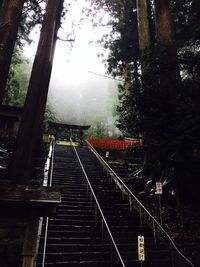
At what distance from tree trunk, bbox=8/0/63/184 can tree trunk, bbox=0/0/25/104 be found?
1064mm

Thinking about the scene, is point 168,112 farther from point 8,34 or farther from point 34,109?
point 8,34

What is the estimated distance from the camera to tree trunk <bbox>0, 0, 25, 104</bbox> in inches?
381

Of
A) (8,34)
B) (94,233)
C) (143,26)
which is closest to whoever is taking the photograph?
(94,233)

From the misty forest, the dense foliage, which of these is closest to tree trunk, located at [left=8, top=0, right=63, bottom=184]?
the misty forest

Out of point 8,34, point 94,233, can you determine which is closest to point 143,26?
point 8,34

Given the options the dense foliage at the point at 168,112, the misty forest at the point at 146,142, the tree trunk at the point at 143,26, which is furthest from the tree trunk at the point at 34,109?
the tree trunk at the point at 143,26

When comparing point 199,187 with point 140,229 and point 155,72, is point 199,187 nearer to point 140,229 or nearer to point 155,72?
point 140,229

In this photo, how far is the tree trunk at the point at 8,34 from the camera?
969cm

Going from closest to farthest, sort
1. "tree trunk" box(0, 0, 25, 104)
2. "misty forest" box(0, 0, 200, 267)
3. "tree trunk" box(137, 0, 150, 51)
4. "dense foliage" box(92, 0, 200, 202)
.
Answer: "misty forest" box(0, 0, 200, 267) < "dense foliage" box(92, 0, 200, 202) < "tree trunk" box(0, 0, 25, 104) < "tree trunk" box(137, 0, 150, 51)

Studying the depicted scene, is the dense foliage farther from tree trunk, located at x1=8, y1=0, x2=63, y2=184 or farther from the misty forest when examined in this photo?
tree trunk, located at x1=8, y1=0, x2=63, y2=184

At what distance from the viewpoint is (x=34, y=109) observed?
9.09m

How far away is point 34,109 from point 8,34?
143 inches

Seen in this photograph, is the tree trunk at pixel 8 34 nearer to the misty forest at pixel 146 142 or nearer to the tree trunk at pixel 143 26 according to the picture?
the misty forest at pixel 146 142

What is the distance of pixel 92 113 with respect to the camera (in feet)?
222
